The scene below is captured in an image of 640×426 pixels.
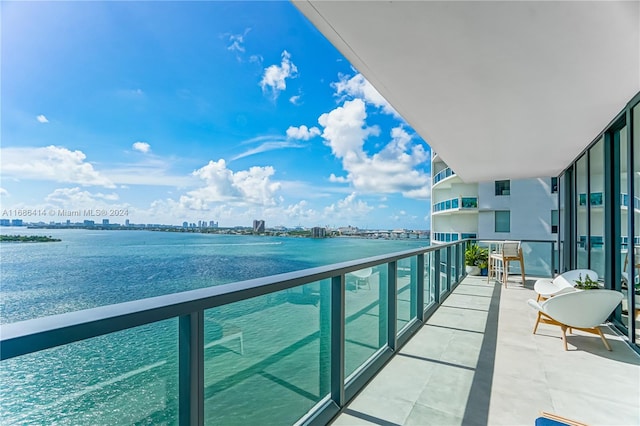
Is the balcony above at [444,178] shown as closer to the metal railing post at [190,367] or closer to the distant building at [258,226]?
the distant building at [258,226]

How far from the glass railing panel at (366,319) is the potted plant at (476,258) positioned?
6.01 m

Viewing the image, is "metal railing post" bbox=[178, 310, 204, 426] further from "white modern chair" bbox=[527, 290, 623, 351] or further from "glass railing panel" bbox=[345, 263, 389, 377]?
"white modern chair" bbox=[527, 290, 623, 351]

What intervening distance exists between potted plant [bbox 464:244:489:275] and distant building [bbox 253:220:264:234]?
27651mm

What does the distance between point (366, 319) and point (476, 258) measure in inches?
260

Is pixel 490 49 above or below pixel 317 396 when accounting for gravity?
above

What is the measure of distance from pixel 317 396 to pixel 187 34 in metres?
32.8

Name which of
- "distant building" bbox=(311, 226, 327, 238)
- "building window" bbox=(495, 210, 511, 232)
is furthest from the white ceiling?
"distant building" bbox=(311, 226, 327, 238)

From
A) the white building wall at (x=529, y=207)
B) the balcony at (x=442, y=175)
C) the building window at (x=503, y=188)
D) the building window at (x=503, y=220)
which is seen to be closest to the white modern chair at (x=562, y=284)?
the white building wall at (x=529, y=207)

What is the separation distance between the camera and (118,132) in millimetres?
37469

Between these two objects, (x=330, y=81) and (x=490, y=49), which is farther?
(x=330, y=81)

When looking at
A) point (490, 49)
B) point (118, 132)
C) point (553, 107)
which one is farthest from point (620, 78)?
point (118, 132)

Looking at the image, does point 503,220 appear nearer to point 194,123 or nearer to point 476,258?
point 476,258

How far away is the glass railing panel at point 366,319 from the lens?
259cm

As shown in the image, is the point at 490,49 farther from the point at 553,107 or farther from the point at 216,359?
the point at 216,359
